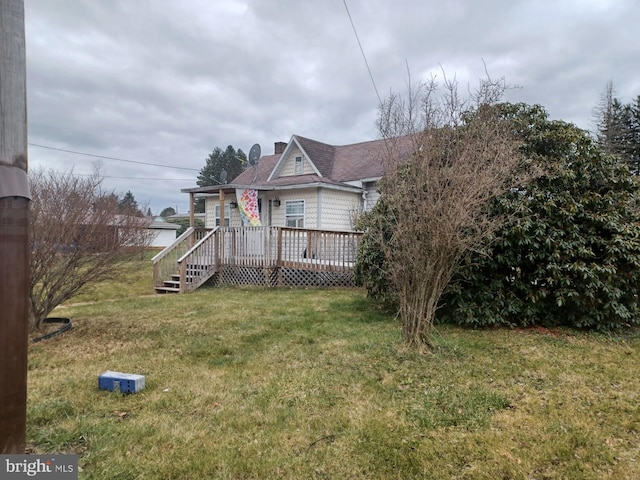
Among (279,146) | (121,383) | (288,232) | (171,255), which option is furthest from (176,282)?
(279,146)

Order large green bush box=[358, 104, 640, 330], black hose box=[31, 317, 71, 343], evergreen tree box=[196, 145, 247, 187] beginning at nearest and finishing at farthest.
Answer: large green bush box=[358, 104, 640, 330] < black hose box=[31, 317, 71, 343] < evergreen tree box=[196, 145, 247, 187]

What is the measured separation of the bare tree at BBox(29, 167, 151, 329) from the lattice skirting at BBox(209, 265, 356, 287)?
4.81 metres

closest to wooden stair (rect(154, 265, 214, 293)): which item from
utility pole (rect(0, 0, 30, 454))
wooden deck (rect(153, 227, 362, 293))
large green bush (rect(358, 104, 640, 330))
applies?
wooden deck (rect(153, 227, 362, 293))

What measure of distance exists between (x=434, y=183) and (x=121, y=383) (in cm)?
379

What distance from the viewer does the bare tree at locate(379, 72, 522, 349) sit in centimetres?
409

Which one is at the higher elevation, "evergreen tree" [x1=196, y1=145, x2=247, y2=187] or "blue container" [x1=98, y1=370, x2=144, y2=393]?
"evergreen tree" [x1=196, y1=145, x2=247, y2=187]

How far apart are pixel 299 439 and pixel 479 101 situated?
500 cm

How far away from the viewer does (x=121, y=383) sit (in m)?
3.46

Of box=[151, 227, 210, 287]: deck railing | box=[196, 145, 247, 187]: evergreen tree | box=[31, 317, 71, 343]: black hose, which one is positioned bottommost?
box=[31, 317, 71, 343]: black hose

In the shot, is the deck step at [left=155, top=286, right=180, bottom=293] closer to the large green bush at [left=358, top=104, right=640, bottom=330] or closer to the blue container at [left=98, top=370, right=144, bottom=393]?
the blue container at [left=98, top=370, right=144, bottom=393]

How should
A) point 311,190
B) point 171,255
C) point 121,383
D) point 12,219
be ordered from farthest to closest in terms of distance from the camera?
point 311,190, point 171,255, point 121,383, point 12,219

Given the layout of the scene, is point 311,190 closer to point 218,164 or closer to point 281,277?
point 281,277

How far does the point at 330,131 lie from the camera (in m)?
21.7

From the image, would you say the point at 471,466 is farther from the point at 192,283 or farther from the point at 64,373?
the point at 192,283
